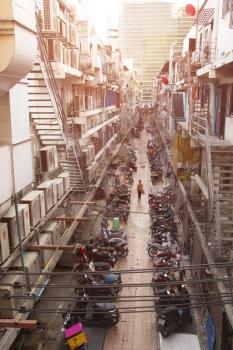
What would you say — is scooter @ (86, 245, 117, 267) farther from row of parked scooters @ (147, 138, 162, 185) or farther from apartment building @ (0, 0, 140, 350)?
row of parked scooters @ (147, 138, 162, 185)

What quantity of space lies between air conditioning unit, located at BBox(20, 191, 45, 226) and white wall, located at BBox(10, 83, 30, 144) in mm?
1920

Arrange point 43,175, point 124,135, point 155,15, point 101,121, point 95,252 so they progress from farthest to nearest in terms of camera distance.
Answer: point 155,15 → point 124,135 → point 101,121 → point 95,252 → point 43,175

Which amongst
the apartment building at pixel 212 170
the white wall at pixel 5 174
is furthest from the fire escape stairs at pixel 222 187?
the white wall at pixel 5 174

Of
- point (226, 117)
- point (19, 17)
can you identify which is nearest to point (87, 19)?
point (226, 117)

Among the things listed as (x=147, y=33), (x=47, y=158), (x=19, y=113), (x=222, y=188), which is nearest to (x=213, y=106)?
(x=222, y=188)

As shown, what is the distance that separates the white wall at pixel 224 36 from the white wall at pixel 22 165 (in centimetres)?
837

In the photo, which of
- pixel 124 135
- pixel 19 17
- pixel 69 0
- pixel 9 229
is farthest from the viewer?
pixel 124 135

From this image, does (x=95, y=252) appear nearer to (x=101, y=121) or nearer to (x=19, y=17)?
(x=19, y=17)

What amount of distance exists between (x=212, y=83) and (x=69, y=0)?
9.20 metres

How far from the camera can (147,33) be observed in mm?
158000

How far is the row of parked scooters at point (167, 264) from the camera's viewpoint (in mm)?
12805

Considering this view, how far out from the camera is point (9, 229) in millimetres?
9922

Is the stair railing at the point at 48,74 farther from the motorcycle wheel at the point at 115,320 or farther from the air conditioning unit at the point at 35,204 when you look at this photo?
the motorcycle wheel at the point at 115,320

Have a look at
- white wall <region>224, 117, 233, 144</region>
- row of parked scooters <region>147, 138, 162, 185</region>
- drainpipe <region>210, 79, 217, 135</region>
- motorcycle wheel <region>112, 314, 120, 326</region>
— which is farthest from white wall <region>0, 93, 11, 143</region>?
row of parked scooters <region>147, 138, 162, 185</region>
